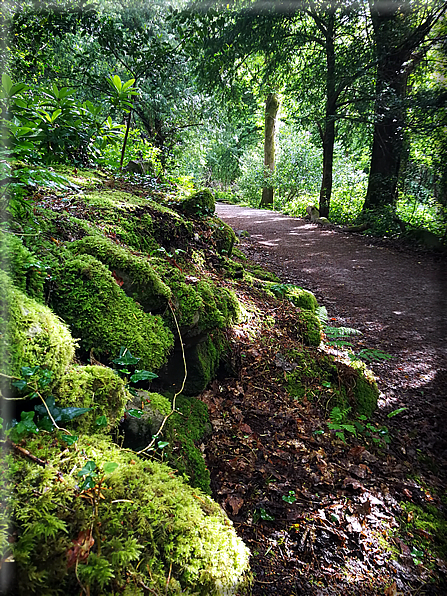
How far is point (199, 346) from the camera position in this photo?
2.90 m

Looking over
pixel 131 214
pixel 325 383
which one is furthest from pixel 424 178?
pixel 131 214

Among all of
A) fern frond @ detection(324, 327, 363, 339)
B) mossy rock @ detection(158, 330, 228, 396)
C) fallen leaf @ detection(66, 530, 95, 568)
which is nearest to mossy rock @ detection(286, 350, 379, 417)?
fern frond @ detection(324, 327, 363, 339)

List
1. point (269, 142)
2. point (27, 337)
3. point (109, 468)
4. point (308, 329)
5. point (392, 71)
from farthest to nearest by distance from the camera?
point (269, 142) → point (392, 71) → point (308, 329) → point (27, 337) → point (109, 468)

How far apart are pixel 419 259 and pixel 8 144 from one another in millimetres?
9069

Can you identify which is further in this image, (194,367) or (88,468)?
(194,367)

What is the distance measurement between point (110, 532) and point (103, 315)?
4.17 ft

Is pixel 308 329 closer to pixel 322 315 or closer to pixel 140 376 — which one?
pixel 322 315

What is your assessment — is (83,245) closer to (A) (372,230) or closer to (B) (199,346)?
(B) (199,346)

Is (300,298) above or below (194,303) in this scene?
below

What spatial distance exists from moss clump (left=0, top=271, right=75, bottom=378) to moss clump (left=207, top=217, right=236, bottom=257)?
3.22 metres

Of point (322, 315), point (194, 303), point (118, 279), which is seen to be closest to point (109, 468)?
point (118, 279)

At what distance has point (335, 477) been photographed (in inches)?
96.8

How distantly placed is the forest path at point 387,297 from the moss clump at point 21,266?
11.9 feet

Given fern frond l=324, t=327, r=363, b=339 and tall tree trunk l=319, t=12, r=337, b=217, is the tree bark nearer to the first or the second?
tall tree trunk l=319, t=12, r=337, b=217
